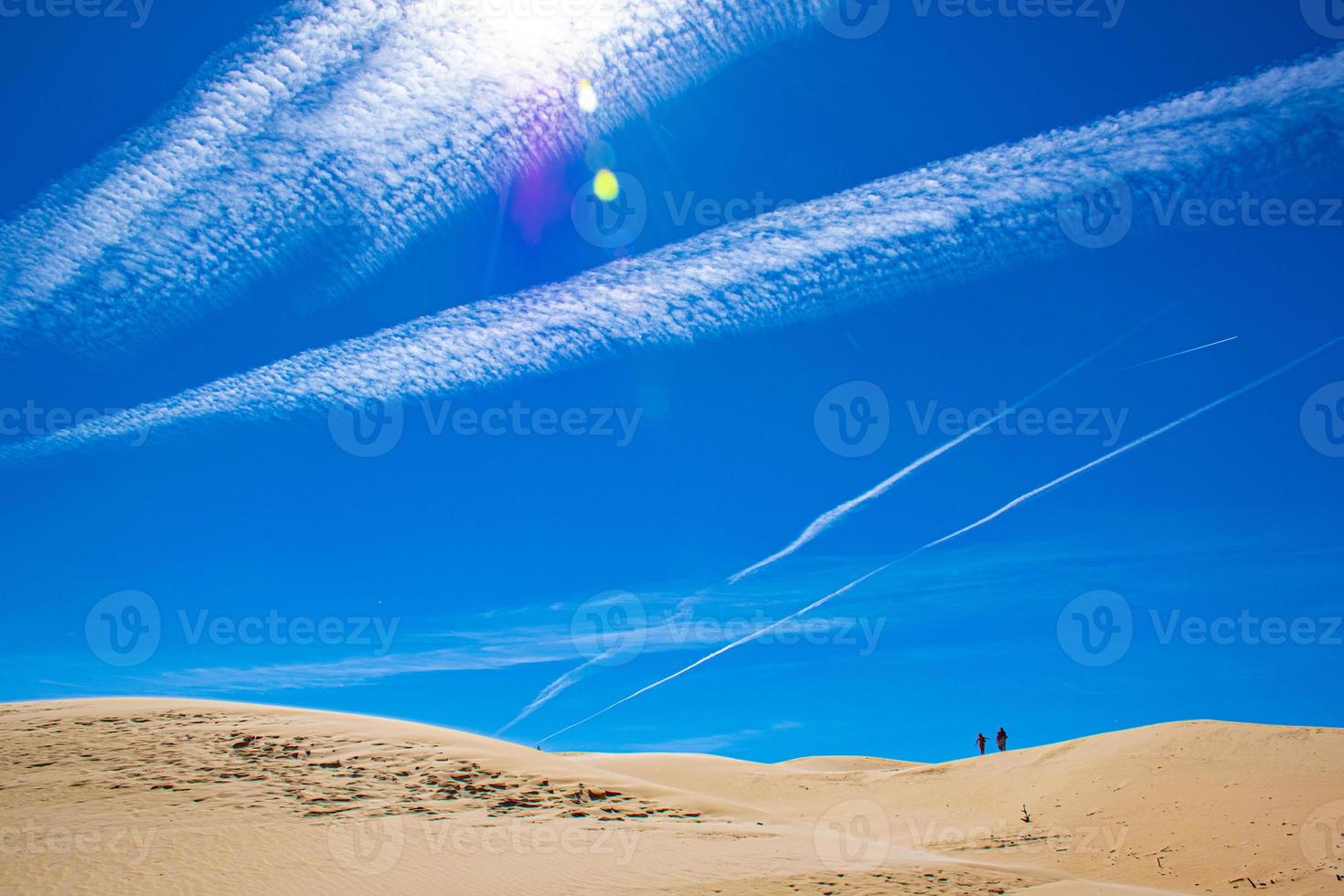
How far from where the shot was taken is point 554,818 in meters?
14.9

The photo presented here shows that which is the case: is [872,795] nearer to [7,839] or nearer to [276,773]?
[276,773]

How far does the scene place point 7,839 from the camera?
1193 centimetres

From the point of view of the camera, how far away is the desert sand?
11.6 metres

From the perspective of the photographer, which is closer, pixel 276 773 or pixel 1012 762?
pixel 276 773

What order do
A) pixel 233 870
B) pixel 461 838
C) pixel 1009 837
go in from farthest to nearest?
pixel 1009 837 < pixel 461 838 < pixel 233 870

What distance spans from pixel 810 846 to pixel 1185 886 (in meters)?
6.05

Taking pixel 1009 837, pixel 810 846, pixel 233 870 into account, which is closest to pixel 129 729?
pixel 233 870

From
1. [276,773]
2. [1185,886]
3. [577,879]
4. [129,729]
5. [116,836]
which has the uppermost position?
[129,729]

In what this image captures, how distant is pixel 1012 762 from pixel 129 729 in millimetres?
24321

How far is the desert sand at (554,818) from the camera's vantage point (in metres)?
11.6

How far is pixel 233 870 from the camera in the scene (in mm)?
11242

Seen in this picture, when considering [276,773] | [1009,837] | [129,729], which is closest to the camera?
[276,773]

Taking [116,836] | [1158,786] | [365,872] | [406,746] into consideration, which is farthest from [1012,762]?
[116,836]

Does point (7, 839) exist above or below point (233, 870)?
above
